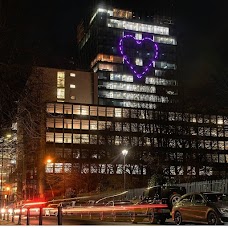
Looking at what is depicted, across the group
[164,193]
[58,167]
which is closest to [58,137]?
[58,167]

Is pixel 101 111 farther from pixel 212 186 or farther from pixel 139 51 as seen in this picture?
pixel 212 186

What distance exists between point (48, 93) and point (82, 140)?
84688 millimetres

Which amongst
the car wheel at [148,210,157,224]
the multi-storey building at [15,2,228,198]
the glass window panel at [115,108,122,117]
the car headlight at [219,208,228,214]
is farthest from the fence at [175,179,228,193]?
the glass window panel at [115,108,122,117]

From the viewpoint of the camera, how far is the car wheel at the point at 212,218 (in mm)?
17922

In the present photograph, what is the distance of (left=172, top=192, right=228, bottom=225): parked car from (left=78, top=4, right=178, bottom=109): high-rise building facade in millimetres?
114095

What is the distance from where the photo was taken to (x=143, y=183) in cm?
6362

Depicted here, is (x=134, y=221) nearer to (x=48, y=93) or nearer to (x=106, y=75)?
(x=48, y=93)

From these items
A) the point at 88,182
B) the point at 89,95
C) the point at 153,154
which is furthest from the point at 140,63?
the point at 153,154

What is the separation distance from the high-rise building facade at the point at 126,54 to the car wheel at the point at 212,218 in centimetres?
11631

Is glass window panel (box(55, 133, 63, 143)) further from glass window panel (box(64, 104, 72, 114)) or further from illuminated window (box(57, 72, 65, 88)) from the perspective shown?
illuminated window (box(57, 72, 65, 88))

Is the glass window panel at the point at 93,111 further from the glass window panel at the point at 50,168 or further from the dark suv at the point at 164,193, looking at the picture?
the dark suv at the point at 164,193

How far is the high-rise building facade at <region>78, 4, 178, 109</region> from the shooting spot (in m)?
141

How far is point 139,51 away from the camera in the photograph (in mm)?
150875

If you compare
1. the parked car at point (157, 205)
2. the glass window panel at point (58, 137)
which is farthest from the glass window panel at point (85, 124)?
the parked car at point (157, 205)
